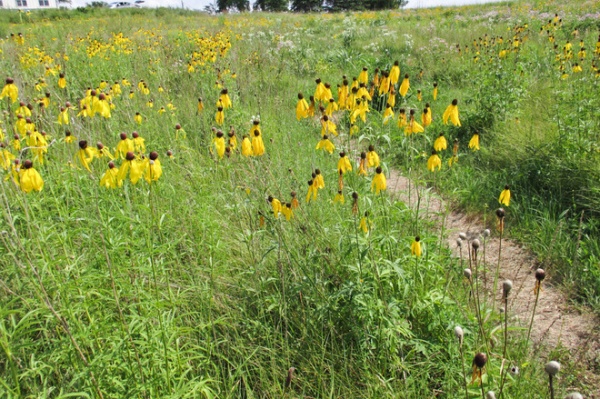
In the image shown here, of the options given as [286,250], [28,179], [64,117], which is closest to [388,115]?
[286,250]

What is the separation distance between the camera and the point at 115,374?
174cm

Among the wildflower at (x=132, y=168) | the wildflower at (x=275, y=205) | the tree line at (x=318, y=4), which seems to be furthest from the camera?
the tree line at (x=318, y=4)

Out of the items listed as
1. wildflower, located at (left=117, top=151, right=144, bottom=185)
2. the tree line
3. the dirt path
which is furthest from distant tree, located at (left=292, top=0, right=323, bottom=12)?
wildflower, located at (left=117, top=151, right=144, bottom=185)

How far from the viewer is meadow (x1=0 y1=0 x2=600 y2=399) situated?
1.74m

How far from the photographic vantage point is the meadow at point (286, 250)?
1.74m

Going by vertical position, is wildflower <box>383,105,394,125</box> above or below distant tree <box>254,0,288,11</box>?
below

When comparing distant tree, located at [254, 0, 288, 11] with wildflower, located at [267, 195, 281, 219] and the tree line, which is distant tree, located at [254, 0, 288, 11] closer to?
the tree line

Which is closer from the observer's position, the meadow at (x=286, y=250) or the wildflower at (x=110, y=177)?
the meadow at (x=286, y=250)

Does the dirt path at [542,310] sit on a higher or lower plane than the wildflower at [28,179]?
lower

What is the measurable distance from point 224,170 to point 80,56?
5.40 meters

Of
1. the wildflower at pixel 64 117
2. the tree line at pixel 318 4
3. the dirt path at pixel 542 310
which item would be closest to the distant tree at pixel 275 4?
the tree line at pixel 318 4

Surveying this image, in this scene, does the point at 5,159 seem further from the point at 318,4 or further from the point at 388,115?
the point at 318,4

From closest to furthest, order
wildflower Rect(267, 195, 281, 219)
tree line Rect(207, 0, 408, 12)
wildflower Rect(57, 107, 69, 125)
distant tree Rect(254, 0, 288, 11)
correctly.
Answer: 1. wildflower Rect(267, 195, 281, 219)
2. wildflower Rect(57, 107, 69, 125)
3. tree line Rect(207, 0, 408, 12)
4. distant tree Rect(254, 0, 288, 11)

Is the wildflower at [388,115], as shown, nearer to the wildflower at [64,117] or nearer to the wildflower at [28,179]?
the wildflower at [28,179]
